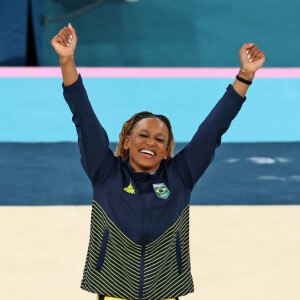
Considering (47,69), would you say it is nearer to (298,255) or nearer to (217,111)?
(298,255)

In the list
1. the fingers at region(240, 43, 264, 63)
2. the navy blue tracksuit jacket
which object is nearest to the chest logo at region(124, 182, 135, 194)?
the navy blue tracksuit jacket

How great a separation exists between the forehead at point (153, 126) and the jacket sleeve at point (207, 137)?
0.11 metres

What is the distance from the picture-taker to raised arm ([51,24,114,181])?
7.89ft

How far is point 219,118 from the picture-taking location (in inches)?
99.5

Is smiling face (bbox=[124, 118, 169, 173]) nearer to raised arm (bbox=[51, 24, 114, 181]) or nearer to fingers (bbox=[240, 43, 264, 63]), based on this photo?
raised arm (bbox=[51, 24, 114, 181])

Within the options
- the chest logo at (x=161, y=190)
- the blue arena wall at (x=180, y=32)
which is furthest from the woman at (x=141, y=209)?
the blue arena wall at (x=180, y=32)

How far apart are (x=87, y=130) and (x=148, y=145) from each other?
0.24m

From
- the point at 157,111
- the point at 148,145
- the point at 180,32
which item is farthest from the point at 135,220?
the point at 180,32

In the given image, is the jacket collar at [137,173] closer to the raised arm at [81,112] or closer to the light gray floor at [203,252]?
the raised arm at [81,112]

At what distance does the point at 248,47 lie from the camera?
2516mm

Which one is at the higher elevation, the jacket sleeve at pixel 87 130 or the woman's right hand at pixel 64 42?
the woman's right hand at pixel 64 42

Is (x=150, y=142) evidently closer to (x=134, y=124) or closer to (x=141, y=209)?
(x=134, y=124)

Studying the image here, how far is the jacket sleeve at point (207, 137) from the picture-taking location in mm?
2521

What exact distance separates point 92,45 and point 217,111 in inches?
293
